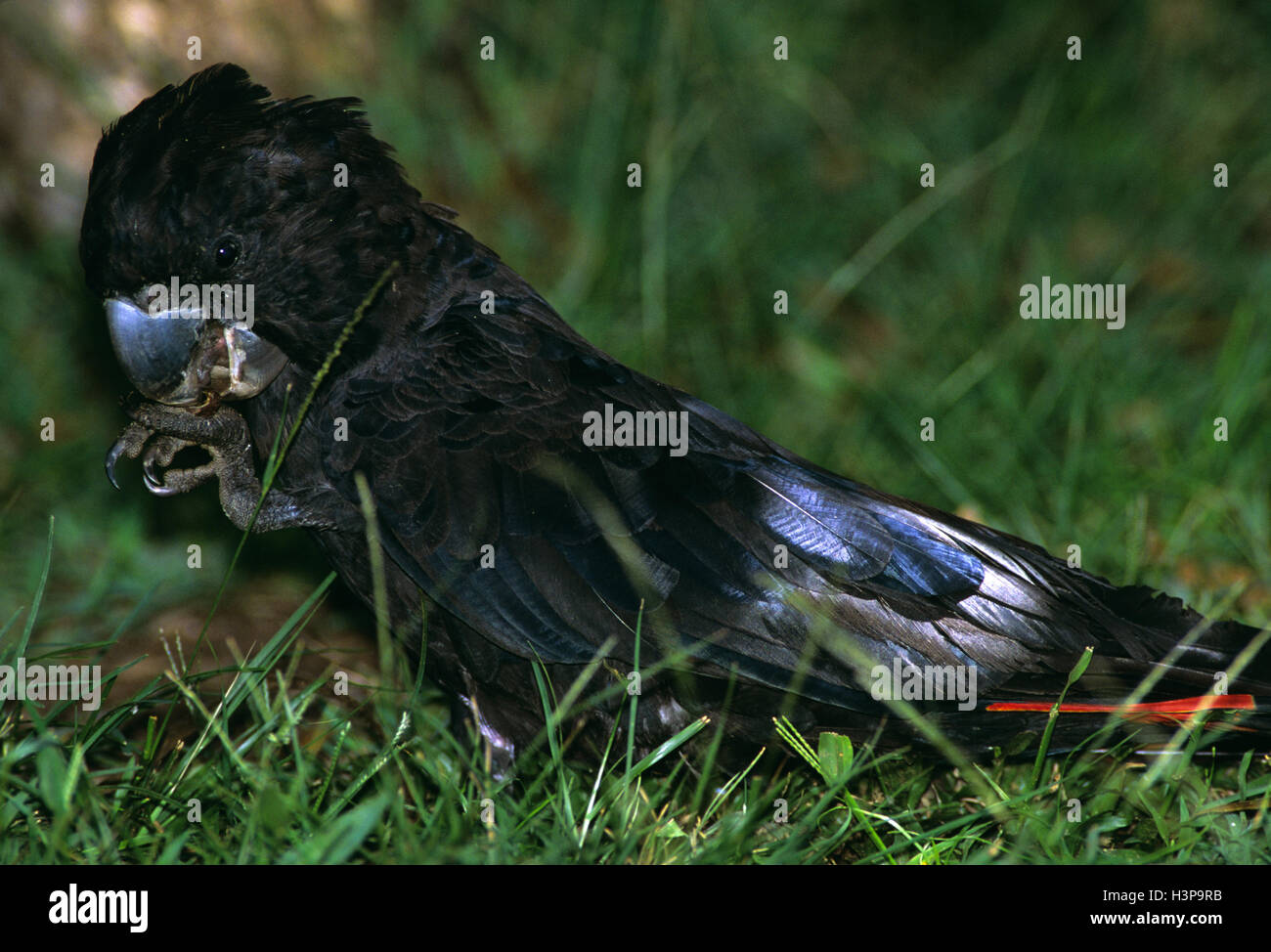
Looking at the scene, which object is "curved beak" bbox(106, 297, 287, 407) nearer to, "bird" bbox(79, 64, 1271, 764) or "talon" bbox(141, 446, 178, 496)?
"bird" bbox(79, 64, 1271, 764)

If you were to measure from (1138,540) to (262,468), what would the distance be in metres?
2.66

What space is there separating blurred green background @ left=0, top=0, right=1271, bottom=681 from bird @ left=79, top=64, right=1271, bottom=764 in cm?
105

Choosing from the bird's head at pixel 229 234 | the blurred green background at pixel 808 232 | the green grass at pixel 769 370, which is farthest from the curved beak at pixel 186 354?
the blurred green background at pixel 808 232

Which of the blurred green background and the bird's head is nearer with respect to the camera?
the bird's head

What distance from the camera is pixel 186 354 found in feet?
8.83

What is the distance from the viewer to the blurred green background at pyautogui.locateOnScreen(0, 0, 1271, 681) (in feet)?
13.1

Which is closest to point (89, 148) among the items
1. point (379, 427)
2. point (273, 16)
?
point (273, 16)

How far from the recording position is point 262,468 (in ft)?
9.40

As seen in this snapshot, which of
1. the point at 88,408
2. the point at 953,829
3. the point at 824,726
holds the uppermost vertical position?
the point at 88,408

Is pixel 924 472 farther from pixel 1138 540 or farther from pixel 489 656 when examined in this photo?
pixel 489 656

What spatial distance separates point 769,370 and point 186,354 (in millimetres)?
2857

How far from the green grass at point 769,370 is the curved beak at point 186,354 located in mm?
525

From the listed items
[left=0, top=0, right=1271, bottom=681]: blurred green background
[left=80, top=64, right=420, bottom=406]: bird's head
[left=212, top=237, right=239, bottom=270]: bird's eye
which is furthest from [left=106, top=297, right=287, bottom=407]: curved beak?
[left=0, top=0, right=1271, bottom=681]: blurred green background
